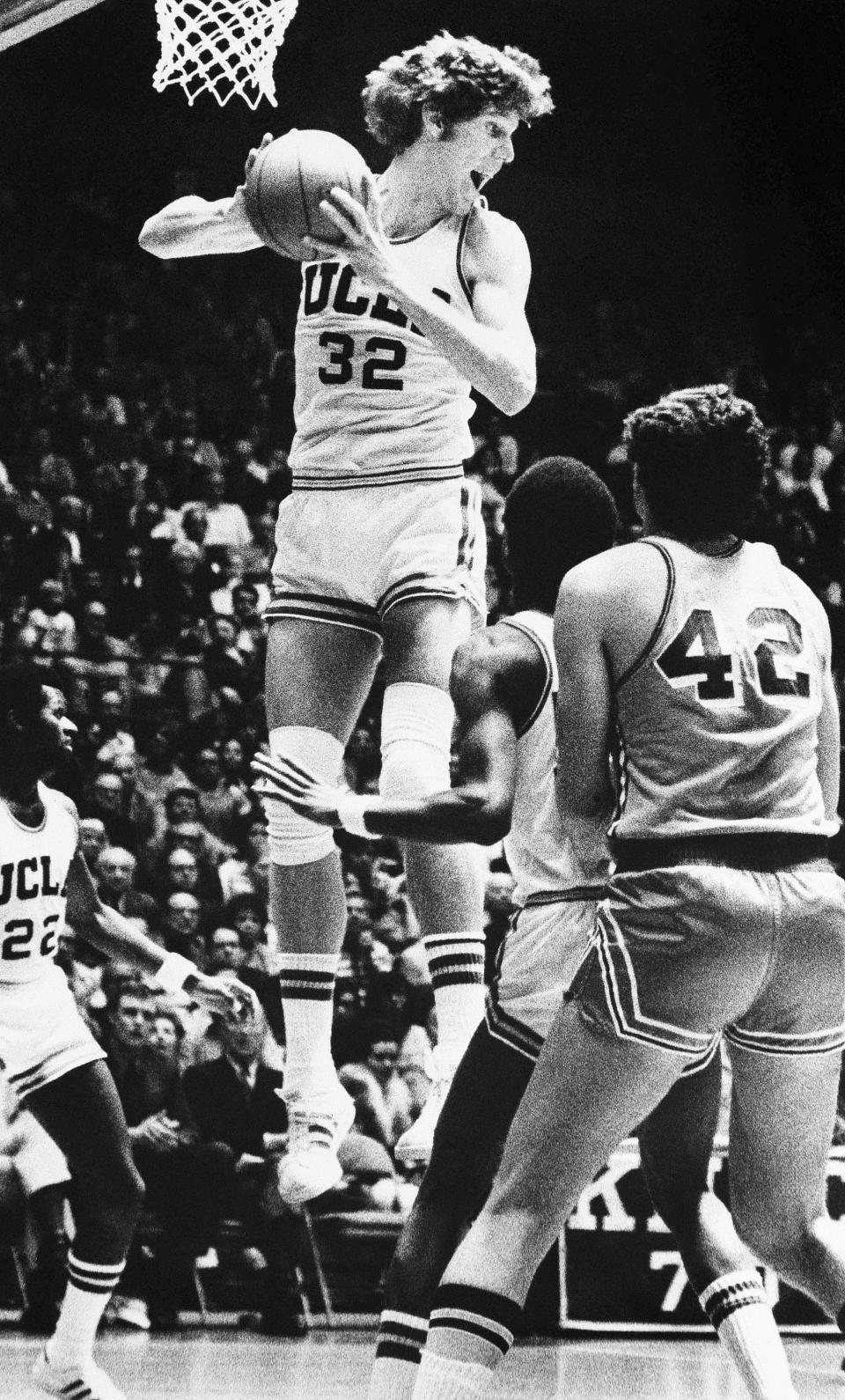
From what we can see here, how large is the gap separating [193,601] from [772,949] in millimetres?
7149

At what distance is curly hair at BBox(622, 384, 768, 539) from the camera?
3.40m

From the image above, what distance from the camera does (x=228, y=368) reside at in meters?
11.2

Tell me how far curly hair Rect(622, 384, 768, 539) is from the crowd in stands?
13.9 feet

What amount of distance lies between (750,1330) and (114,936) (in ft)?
8.68

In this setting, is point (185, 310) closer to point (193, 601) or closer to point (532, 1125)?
point (193, 601)

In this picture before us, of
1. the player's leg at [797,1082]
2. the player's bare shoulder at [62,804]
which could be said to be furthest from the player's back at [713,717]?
the player's bare shoulder at [62,804]

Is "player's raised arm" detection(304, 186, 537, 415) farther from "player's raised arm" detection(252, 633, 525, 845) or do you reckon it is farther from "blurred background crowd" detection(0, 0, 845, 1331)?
"blurred background crowd" detection(0, 0, 845, 1331)

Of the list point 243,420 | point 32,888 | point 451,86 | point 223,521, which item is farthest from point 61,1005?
point 243,420

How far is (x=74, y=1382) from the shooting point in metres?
5.31

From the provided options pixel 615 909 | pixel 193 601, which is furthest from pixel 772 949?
pixel 193 601

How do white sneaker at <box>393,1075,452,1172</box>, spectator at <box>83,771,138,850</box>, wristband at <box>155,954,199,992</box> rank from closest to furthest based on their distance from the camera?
white sneaker at <box>393,1075,452,1172</box> → wristband at <box>155,954,199,992</box> → spectator at <box>83,771,138,850</box>

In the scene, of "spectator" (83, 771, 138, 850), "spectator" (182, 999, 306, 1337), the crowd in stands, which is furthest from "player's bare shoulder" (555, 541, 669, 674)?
"spectator" (83, 771, 138, 850)

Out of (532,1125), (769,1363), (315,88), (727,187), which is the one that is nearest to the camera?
(532,1125)

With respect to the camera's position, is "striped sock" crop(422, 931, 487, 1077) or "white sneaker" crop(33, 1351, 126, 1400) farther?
"white sneaker" crop(33, 1351, 126, 1400)
